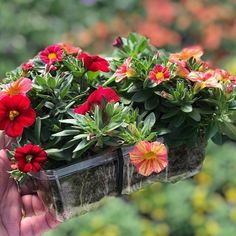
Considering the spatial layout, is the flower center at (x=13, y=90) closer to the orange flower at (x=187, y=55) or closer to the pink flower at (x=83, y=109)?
the pink flower at (x=83, y=109)

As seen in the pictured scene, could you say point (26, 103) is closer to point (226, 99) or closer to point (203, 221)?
point (226, 99)

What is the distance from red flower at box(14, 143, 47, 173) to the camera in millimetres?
1195

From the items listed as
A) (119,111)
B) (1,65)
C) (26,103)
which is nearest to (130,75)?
(119,111)

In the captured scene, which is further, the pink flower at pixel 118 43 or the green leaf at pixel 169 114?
the pink flower at pixel 118 43

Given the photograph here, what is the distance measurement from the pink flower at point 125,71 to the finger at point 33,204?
34 centimetres

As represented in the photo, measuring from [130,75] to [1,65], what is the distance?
8.00 ft

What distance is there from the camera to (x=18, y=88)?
4.14 feet

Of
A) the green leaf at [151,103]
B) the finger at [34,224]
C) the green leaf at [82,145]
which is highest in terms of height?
the green leaf at [82,145]

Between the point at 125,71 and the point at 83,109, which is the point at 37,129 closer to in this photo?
the point at 83,109

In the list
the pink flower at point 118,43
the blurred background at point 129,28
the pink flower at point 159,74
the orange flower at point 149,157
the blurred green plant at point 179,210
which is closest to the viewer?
the orange flower at point 149,157

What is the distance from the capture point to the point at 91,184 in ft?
4.18

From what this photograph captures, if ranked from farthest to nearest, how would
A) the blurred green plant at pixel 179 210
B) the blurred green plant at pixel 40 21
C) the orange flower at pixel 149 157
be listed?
the blurred green plant at pixel 40 21 → the blurred green plant at pixel 179 210 → the orange flower at pixel 149 157

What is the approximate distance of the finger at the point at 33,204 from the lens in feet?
4.69

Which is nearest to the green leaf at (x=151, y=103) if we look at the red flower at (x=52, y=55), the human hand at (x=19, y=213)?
the red flower at (x=52, y=55)
